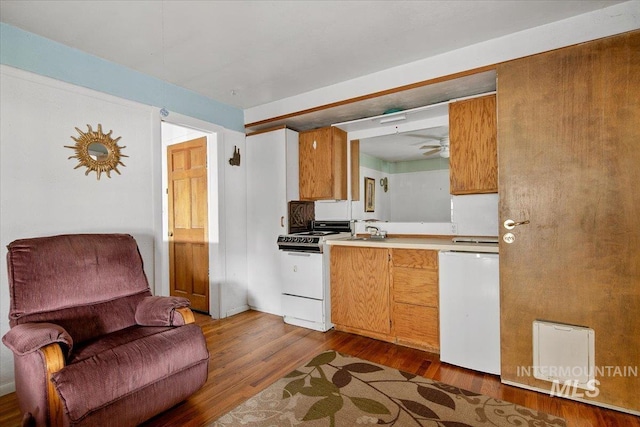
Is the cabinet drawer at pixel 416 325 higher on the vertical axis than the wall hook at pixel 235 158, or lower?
lower

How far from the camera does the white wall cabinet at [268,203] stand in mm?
3625

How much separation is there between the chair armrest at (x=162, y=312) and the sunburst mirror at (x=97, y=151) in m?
1.29

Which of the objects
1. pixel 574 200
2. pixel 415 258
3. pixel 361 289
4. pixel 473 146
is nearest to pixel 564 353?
pixel 574 200

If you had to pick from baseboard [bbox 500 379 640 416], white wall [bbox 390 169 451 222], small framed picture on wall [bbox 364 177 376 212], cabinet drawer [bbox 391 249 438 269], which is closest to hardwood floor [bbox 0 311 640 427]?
baseboard [bbox 500 379 640 416]

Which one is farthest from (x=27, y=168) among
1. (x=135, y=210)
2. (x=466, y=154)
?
(x=466, y=154)

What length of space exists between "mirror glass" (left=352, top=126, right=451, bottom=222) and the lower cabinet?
686 millimetres

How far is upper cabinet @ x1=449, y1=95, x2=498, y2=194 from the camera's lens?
8.45ft

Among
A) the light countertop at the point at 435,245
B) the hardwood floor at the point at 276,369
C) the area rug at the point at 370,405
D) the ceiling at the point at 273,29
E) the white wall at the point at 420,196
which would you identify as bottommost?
the hardwood floor at the point at 276,369

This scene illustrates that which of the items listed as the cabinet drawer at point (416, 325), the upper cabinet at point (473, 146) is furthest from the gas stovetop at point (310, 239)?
the upper cabinet at point (473, 146)

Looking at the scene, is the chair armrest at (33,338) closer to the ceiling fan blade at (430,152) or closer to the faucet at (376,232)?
the faucet at (376,232)

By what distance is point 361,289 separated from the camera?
2.97 m

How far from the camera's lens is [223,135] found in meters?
3.65

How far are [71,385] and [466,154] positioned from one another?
3.08m

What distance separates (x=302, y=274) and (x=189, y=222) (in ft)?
5.64
